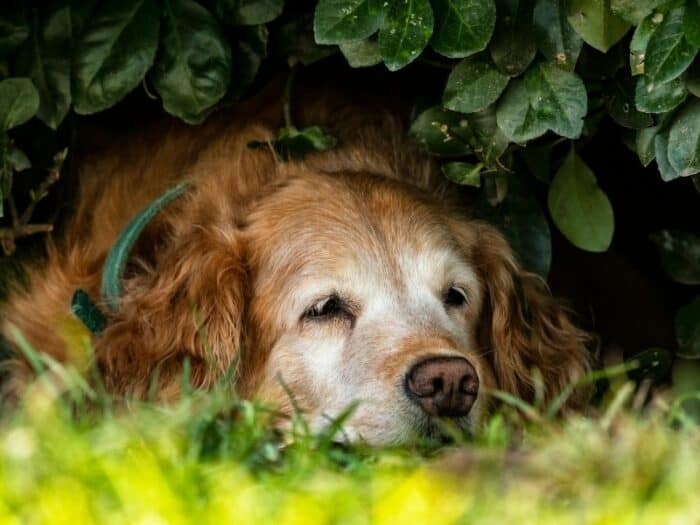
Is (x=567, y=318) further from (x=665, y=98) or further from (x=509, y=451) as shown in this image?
(x=509, y=451)

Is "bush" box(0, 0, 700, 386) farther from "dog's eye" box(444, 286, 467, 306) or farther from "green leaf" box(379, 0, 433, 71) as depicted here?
"dog's eye" box(444, 286, 467, 306)

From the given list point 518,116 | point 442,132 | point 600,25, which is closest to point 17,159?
point 442,132

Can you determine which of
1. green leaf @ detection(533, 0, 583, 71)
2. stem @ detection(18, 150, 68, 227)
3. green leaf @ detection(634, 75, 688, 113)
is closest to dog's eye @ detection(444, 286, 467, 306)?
green leaf @ detection(533, 0, 583, 71)

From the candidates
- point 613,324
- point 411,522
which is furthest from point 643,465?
point 613,324

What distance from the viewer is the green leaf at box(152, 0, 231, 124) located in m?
4.12

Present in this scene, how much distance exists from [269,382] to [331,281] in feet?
1.06

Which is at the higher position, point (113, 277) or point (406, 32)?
point (406, 32)

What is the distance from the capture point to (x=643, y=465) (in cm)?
245

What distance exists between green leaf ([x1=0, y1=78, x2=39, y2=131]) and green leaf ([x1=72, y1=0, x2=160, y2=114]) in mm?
128

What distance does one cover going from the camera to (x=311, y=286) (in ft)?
12.8

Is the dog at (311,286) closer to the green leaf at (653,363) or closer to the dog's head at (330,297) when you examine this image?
the dog's head at (330,297)

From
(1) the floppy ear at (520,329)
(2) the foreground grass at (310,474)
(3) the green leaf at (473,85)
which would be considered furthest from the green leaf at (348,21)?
(2) the foreground grass at (310,474)

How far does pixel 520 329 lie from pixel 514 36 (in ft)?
3.27

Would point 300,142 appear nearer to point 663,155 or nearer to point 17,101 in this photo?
point 17,101
